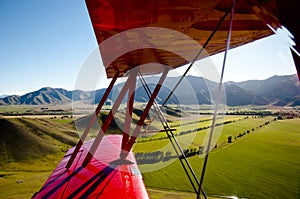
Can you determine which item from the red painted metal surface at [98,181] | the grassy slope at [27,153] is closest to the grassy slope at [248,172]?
the grassy slope at [27,153]

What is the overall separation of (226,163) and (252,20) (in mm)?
38130

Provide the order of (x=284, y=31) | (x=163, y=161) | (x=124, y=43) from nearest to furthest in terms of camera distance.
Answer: (x=284, y=31), (x=124, y=43), (x=163, y=161)

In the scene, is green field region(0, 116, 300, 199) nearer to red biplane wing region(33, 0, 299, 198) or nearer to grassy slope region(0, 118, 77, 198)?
grassy slope region(0, 118, 77, 198)

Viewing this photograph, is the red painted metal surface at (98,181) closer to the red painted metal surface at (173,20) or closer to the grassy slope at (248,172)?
the red painted metal surface at (173,20)

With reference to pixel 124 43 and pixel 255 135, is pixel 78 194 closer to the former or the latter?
pixel 124 43

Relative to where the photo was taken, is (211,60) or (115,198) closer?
(115,198)

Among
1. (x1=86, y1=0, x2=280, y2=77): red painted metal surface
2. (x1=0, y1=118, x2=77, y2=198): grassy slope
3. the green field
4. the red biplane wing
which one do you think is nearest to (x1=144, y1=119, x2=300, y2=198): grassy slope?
the green field

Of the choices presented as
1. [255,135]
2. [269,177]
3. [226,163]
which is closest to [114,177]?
[269,177]

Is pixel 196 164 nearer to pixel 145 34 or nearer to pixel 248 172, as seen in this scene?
pixel 248 172

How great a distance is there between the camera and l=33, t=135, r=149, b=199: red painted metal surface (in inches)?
133

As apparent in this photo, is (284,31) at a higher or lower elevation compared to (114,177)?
higher

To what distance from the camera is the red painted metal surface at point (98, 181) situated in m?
3.39

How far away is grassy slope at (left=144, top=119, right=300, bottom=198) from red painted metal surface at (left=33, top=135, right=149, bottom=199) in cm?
2246

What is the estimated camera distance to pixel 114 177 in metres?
4.09
